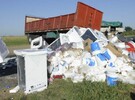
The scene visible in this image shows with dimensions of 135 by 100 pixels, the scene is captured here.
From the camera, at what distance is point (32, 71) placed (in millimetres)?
5617

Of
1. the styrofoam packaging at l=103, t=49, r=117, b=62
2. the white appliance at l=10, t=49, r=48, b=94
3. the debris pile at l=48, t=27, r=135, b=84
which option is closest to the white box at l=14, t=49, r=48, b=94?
the white appliance at l=10, t=49, r=48, b=94

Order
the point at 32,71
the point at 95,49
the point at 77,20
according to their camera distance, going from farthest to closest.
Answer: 1. the point at 77,20
2. the point at 95,49
3. the point at 32,71

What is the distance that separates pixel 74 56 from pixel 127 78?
1.96 metres

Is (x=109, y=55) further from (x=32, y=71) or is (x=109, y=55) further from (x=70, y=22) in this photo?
(x=70, y=22)

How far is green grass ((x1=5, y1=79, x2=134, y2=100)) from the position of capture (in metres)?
4.95

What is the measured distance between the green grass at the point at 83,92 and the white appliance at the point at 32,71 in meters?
0.20

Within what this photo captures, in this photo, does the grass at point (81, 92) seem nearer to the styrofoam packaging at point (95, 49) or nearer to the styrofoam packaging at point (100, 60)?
the styrofoam packaging at point (100, 60)

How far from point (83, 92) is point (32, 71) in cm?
133

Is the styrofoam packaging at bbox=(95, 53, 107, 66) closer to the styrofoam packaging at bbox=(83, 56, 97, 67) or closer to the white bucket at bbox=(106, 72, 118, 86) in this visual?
the styrofoam packaging at bbox=(83, 56, 97, 67)

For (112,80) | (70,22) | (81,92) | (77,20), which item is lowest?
(81,92)

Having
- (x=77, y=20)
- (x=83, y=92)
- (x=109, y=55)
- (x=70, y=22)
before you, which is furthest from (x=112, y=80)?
(x=70, y=22)

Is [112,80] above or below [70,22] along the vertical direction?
below

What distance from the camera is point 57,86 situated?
19.7 ft

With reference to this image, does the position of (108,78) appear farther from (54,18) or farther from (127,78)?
(54,18)
